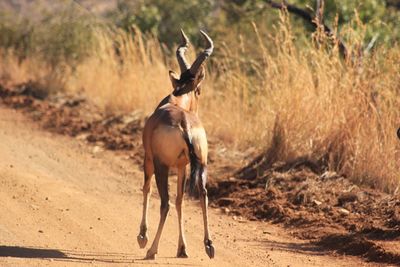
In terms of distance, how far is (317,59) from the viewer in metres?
12.1

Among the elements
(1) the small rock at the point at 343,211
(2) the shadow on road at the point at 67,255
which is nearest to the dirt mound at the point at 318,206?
(1) the small rock at the point at 343,211

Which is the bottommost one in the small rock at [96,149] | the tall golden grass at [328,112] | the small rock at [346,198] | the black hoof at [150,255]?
the small rock at [96,149]

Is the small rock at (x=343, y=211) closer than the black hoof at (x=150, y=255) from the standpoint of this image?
No

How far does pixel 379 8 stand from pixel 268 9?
2098 millimetres

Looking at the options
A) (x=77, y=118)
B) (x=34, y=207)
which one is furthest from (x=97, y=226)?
(x=77, y=118)

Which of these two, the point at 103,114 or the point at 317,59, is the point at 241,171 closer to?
the point at 317,59

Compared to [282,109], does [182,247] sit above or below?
below

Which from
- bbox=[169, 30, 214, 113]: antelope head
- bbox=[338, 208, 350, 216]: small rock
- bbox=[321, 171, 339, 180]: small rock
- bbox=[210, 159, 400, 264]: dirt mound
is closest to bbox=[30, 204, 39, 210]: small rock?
bbox=[169, 30, 214, 113]: antelope head

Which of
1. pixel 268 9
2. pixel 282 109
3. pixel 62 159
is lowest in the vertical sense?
pixel 62 159

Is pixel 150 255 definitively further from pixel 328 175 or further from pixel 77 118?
pixel 77 118

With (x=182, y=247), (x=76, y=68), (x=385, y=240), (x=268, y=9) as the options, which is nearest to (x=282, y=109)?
(x=385, y=240)

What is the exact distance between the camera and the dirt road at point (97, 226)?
8.19 meters

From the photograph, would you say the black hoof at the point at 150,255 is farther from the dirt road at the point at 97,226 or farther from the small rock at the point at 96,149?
the small rock at the point at 96,149

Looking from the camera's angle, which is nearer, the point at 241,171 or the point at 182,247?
the point at 182,247
